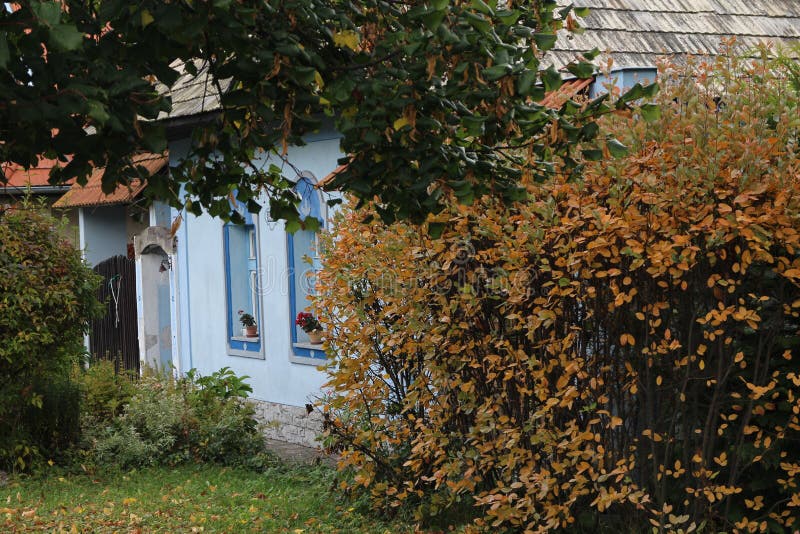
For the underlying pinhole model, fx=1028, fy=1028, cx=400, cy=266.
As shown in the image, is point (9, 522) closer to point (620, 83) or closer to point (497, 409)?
point (497, 409)

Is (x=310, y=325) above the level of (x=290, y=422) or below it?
above

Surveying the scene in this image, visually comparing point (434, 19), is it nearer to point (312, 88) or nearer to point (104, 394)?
point (312, 88)

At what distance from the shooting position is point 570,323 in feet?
18.0

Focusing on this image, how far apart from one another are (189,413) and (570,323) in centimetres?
578

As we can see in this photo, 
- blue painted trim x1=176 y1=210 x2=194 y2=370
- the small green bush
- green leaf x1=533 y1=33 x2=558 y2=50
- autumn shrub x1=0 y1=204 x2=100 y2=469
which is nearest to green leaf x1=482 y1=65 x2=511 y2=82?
green leaf x1=533 y1=33 x2=558 y2=50

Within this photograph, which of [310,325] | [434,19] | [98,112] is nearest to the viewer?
[98,112]

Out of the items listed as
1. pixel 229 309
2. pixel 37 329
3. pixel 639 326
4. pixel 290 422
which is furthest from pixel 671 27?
pixel 37 329

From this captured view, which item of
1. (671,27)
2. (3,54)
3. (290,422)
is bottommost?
(290,422)

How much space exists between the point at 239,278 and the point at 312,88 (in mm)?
9020

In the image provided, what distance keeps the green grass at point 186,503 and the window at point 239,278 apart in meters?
3.39

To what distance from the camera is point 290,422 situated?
1166cm

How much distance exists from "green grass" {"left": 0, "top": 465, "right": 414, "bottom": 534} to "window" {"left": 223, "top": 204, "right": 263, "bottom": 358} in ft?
11.1

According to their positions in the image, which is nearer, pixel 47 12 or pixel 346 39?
pixel 47 12

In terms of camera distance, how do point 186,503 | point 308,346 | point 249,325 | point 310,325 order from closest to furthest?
point 186,503, point 310,325, point 308,346, point 249,325
